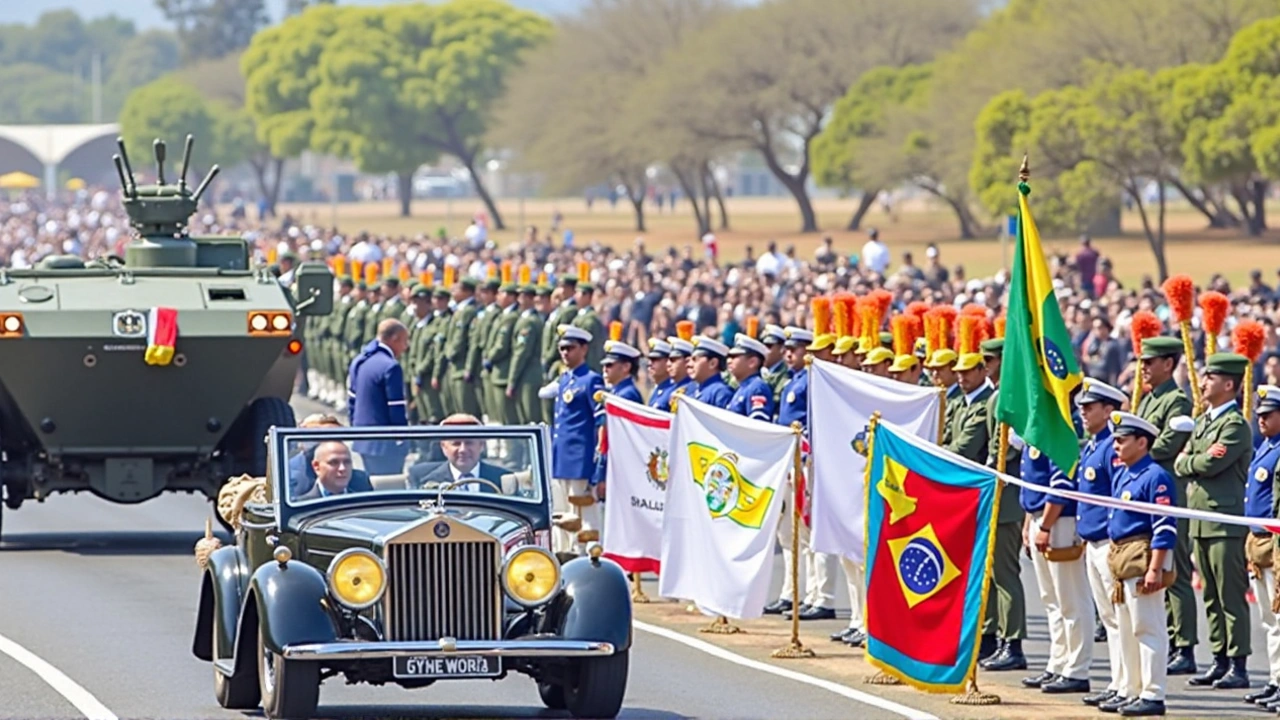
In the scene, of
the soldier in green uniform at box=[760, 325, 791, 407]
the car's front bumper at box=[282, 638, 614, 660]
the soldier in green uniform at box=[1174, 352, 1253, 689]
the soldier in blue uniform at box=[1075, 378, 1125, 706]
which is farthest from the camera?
the soldier in green uniform at box=[760, 325, 791, 407]

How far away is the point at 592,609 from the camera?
12.3 m

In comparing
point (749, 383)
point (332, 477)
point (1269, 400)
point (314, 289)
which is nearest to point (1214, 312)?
point (1269, 400)

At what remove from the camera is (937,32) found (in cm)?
7881

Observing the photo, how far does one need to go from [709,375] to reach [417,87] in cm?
8734

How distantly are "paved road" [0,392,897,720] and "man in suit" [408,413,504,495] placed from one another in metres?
1.13

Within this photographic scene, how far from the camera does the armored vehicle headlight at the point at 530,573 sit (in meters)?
12.2

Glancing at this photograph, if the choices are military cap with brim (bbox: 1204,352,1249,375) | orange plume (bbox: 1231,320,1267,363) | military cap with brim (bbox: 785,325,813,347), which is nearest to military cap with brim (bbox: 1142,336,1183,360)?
military cap with brim (bbox: 1204,352,1249,375)

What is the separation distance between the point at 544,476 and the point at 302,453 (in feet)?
3.94

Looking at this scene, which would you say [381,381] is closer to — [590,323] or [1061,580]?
[590,323]

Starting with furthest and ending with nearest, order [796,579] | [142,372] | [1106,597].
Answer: [142,372]
[796,579]
[1106,597]

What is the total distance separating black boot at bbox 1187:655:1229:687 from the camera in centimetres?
1452

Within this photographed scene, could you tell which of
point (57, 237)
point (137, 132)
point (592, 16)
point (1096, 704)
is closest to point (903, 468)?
point (1096, 704)

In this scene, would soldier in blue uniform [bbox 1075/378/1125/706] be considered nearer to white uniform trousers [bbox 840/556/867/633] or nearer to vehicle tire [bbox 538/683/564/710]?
white uniform trousers [bbox 840/556/867/633]

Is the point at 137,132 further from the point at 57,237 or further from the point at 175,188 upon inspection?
the point at 175,188
